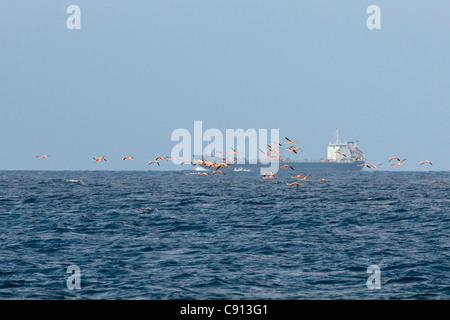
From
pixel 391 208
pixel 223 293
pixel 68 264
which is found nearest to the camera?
pixel 223 293

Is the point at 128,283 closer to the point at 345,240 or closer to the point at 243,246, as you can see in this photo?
the point at 243,246

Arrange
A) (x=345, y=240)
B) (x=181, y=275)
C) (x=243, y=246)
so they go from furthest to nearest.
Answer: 1. (x=345, y=240)
2. (x=243, y=246)
3. (x=181, y=275)

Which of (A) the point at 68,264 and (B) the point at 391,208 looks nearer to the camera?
(A) the point at 68,264

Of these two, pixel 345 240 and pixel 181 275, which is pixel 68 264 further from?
pixel 345 240

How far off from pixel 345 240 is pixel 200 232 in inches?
354

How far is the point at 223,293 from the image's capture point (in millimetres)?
20125
